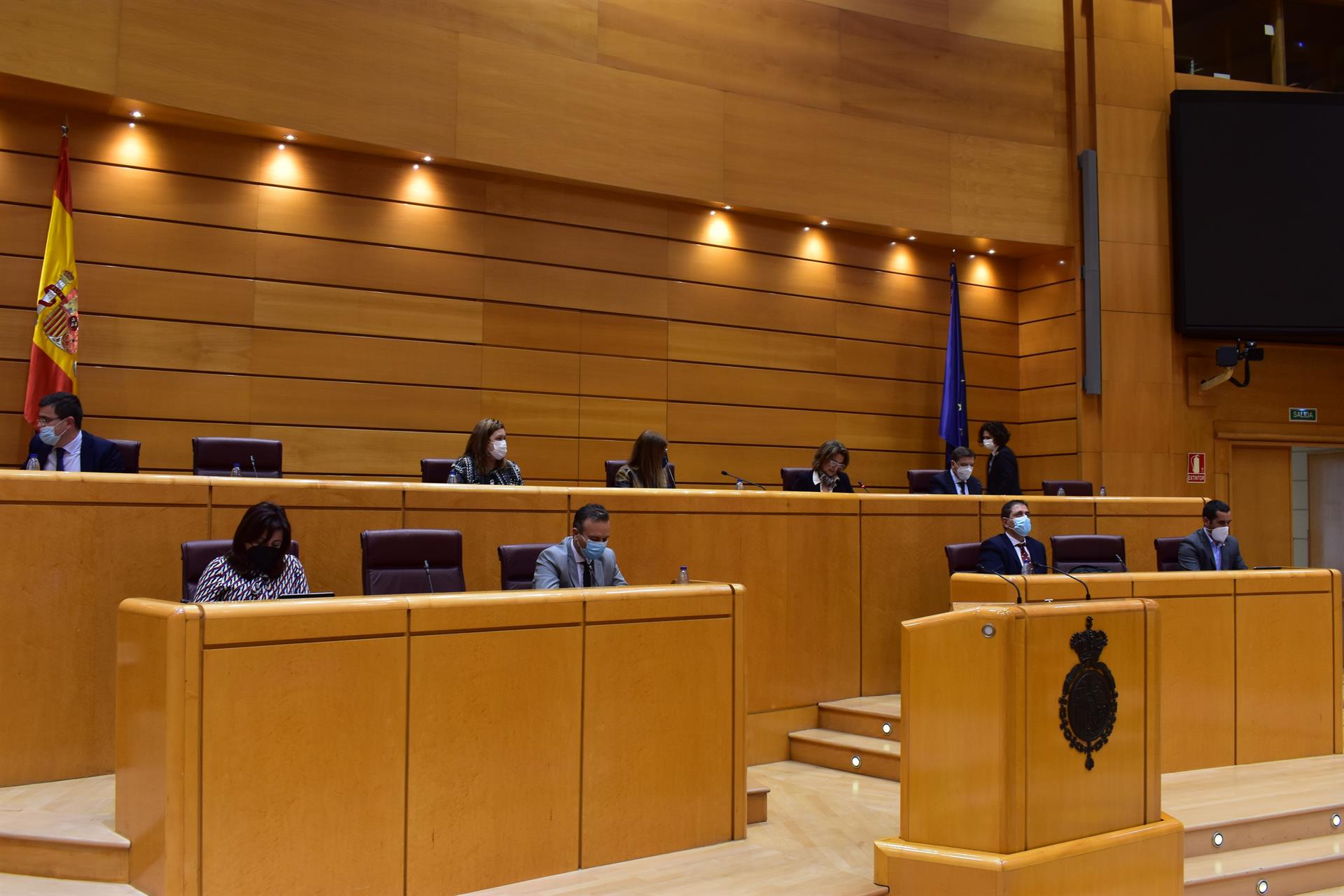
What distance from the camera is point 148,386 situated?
645 cm

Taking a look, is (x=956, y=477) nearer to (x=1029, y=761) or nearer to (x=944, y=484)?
(x=944, y=484)

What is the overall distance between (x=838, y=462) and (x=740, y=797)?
2.48m

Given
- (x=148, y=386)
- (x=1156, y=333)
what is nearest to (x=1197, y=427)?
(x=1156, y=333)

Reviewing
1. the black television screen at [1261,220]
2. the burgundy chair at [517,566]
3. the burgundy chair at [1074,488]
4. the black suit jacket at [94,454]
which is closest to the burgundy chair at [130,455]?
the black suit jacket at [94,454]

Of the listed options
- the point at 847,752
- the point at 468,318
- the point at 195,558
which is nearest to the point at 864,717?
the point at 847,752

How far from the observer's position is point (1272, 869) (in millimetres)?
3941

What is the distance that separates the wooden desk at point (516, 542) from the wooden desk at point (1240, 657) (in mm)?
796

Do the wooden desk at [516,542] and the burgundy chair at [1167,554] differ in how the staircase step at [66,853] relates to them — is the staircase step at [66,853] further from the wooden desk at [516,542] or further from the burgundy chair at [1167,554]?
the burgundy chair at [1167,554]

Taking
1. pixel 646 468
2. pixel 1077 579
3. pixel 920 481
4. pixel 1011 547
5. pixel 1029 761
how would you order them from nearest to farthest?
1. pixel 1029 761
2. pixel 1077 579
3. pixel 646 468
4. pixel 1011 547
5. pixel 920 481

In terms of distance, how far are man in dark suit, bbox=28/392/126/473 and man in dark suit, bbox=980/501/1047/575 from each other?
12.4ft

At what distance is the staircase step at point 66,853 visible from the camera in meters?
2.92

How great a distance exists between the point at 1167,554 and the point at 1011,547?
1.29 metres

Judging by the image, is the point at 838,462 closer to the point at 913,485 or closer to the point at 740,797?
the point at 913,485

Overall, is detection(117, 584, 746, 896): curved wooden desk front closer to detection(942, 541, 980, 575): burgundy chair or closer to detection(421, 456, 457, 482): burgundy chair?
detection(942, 541, 980, 575): burgundy chair
